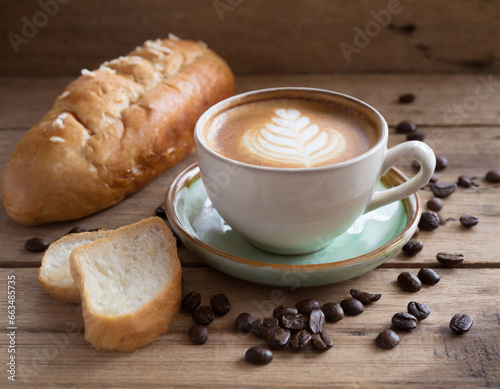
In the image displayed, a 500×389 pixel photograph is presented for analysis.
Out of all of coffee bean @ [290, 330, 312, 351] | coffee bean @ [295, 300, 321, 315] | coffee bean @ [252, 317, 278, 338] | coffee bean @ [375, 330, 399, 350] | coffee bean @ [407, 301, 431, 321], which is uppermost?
coffee bean @ [252, 317, 278, 338]

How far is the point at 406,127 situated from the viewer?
8.81ft

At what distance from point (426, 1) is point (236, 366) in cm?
261

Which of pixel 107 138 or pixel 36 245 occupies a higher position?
pixel 107 138

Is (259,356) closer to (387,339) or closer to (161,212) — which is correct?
(387,339)

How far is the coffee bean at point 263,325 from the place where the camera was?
1.49m

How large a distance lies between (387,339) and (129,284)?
28.0 inches

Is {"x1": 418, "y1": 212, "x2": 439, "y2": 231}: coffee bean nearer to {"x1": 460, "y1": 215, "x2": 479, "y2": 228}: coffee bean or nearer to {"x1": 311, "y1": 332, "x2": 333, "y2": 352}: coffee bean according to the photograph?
{"x1": 460, "y1": 215, "x2": 479, "y2": 228}: coffee bean

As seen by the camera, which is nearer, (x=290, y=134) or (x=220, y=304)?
(x=220, y=304)

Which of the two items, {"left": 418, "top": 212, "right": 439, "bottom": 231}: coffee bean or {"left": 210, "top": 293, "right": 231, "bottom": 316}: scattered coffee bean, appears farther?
{"left": 418, "top": 212, "right": 439, "bottom": 231}: coffee bean

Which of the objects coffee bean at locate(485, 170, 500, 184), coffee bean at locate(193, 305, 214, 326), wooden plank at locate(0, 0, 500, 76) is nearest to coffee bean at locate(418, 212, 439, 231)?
coffee bean at locate(485, 170, 500, 184)

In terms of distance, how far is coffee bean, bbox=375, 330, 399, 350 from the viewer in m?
1.44

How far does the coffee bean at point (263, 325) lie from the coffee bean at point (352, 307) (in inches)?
8.3

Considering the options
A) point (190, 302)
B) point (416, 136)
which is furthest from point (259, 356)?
point (416, 136)

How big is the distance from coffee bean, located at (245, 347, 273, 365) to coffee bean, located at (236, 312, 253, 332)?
0.10m
